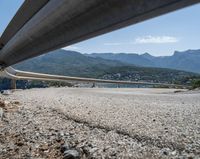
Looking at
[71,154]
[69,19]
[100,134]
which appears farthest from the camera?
[100,134]

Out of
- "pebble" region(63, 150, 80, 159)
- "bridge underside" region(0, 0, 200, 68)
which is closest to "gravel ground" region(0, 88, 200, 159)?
"pebble" region(63, 150, 80, 159)

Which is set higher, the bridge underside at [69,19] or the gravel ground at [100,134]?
the bridge underside at [69,19]

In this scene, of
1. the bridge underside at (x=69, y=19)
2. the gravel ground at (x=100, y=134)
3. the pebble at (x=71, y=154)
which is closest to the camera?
the bridge underside at (x=69, y=19)

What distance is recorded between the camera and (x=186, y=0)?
2.92 metres

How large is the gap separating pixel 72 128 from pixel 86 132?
477 millimetres

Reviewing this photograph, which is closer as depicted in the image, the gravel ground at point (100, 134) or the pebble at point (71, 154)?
the pebble at point (71, 154)

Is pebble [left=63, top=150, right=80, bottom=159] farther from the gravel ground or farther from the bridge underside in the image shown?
the bridge underside

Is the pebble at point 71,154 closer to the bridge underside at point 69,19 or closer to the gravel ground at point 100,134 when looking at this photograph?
the gravel ground at point 100,134

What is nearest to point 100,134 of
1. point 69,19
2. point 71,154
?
point 71,154

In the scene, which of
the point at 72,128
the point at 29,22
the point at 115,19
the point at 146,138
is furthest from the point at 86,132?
the point at 115,19

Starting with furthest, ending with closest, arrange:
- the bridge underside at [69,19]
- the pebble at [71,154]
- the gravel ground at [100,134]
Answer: the gravel ground at [100,134] → the pebble at [71,154] → the bridge underside at [69,19]

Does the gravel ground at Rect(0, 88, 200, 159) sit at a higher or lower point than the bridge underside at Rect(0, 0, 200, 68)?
lower

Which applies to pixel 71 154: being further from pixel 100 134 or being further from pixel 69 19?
pixel 69 19

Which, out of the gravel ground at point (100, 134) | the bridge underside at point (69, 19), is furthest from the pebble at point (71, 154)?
the bridge underside at point (69, 19)
